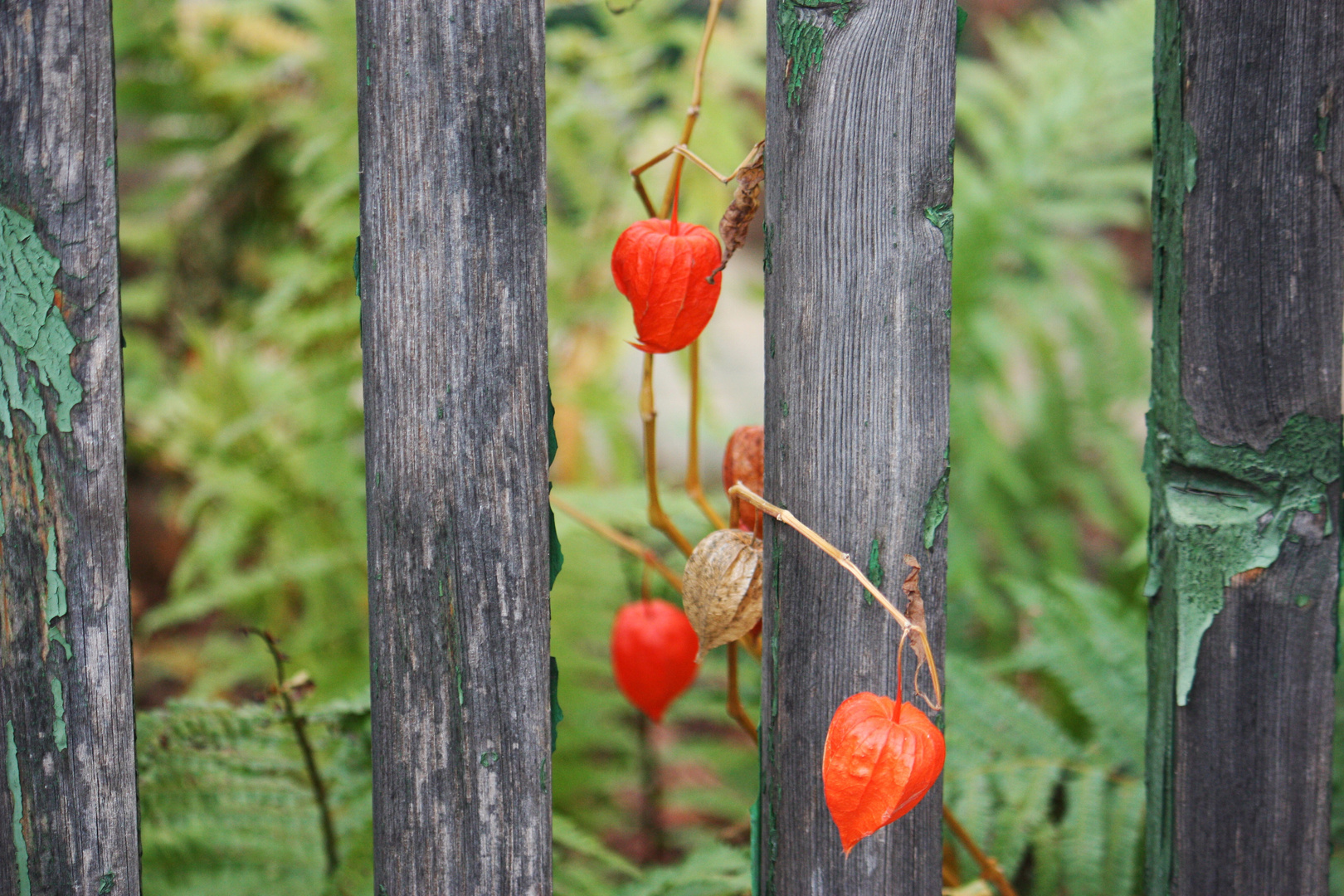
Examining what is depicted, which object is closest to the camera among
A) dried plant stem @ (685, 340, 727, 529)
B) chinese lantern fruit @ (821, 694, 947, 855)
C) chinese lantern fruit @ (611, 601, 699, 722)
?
chinese lantern fruit @ (821, 694, 947, 855)

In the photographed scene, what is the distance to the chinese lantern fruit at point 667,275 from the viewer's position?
82 centimetres

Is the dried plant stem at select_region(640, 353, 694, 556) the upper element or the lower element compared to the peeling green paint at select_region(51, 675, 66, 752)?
upper

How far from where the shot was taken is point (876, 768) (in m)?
0.69

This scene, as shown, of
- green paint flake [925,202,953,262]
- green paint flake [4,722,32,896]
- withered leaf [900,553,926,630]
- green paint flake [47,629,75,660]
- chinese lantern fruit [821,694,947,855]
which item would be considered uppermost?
green paint flake [925,202,953,262]

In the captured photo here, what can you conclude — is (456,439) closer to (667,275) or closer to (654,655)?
(667,275)

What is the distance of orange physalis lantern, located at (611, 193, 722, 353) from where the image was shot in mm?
817

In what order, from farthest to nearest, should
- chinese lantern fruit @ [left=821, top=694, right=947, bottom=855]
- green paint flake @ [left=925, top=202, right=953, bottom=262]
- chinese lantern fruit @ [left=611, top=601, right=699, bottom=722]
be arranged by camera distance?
chinese lantern fruit @ [left=611, top=601, right=699, bottom=722] → green paint flake @ [left=925, top=202, right=953, bottom=262] → chinese lantern fruit @ [left=821, top=694, right=947, bottom=855]

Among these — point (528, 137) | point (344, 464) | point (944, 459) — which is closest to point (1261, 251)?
point (944, 459)

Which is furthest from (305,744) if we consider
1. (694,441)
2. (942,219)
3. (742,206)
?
(942,219)

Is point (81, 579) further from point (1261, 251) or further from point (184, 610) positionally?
point (184, 610)

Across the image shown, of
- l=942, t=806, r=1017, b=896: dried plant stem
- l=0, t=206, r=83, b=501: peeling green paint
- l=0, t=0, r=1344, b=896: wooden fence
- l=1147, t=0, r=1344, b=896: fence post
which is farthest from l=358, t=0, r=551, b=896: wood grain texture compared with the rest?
l=1147, t=0, r=1344, b=896: fence post

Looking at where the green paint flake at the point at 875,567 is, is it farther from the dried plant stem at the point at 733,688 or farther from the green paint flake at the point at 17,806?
the green paint flake at the point at 17,806

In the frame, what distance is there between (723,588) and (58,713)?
1.89ft

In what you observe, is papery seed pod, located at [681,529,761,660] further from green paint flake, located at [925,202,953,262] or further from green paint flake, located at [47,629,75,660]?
green paint flake, located at [47,629,75,660]
